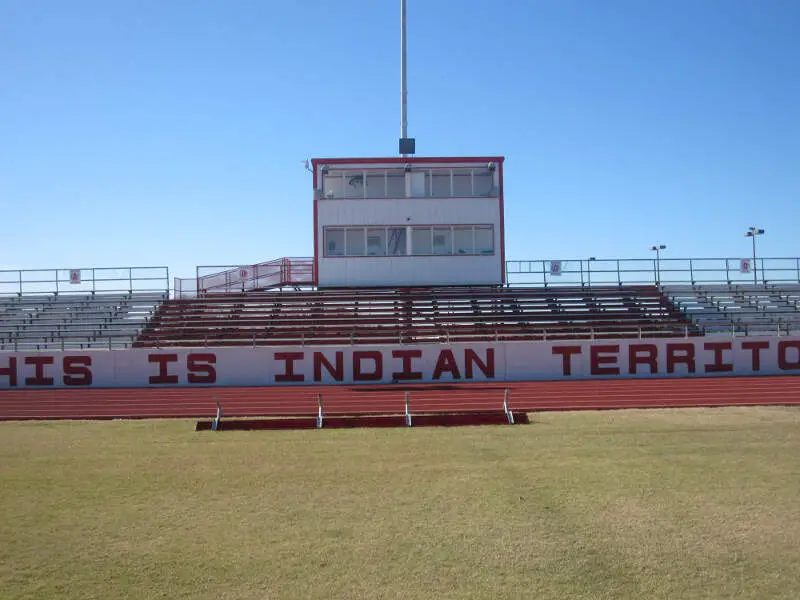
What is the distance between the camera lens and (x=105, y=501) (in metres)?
8.27

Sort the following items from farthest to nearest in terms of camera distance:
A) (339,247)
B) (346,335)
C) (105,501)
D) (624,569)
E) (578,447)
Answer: (339,247)
(346,335)
(578,447)
(105,501)
(624,569)

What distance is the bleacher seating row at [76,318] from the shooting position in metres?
25.2

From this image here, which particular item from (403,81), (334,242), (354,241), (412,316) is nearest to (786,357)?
(412,316)

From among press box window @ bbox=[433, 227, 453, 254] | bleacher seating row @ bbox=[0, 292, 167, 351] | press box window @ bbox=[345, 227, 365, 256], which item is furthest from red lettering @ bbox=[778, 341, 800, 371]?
bleacher seating row @ bbox=[0, 292, 167, 351]

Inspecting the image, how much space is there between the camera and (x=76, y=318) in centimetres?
2781

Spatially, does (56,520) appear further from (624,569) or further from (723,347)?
(723,347)

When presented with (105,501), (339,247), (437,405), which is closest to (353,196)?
(339,247)

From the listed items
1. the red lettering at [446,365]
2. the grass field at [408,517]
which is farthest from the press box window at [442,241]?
the grass field at [408,517]

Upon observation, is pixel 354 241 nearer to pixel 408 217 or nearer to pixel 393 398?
pixel 408 217

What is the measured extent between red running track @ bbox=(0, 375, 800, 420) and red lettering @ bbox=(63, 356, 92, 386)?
0.75 m

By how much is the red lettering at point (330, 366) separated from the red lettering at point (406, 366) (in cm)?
152

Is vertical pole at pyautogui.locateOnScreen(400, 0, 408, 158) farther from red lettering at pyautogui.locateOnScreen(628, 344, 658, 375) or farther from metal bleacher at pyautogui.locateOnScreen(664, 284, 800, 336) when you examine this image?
red lettering at pyautogui.locateOnScreen(628, 344, 658, 375)

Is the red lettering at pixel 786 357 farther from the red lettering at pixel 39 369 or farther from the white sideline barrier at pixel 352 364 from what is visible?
the red lettering at pixel 39 369

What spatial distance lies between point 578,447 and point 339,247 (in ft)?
61.7
